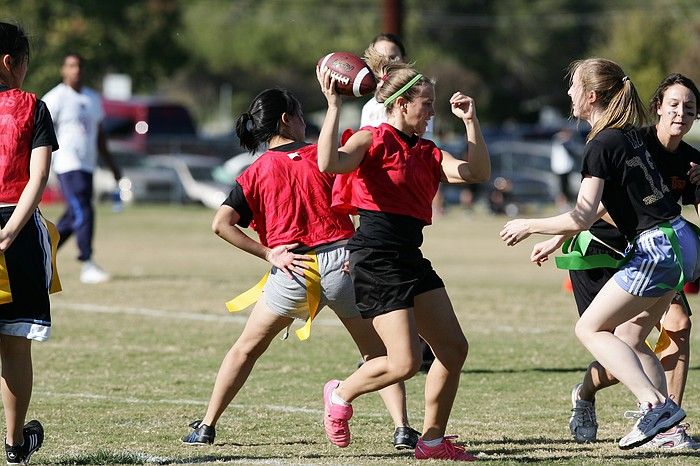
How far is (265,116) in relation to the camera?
714 centimetres

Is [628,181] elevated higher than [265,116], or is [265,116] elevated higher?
[265,116]

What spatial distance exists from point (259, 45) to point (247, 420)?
5993 cm

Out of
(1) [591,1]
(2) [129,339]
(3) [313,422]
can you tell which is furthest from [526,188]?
(1) [591,1]

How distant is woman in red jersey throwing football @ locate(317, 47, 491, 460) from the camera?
257 inches

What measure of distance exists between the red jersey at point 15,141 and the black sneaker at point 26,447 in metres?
1.07

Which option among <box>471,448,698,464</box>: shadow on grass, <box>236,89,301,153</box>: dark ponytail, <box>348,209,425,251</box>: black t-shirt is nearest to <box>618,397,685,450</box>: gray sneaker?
<box>471,448,698,464</box>: shadow on grass

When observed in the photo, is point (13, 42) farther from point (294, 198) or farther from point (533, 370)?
point (533, 370)

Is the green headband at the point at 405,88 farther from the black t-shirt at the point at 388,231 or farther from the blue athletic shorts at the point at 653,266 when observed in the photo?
the blue athletic shorts at the point at 653,266

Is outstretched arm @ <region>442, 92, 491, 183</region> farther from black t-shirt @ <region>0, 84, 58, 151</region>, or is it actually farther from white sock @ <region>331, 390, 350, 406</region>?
black t-shirt @ <region>0, 84, 58, 151</region>

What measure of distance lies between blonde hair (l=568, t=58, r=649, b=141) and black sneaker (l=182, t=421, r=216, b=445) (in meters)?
2.42

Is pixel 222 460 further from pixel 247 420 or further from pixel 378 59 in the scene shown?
pixel 378 59

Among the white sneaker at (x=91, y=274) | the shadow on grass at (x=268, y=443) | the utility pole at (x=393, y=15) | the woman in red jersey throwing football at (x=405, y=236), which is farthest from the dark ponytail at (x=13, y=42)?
the utility pole at (x=393, y=15)

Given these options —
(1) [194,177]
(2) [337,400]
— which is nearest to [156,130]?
(1) [194,177]

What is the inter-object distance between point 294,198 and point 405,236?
72 cm
